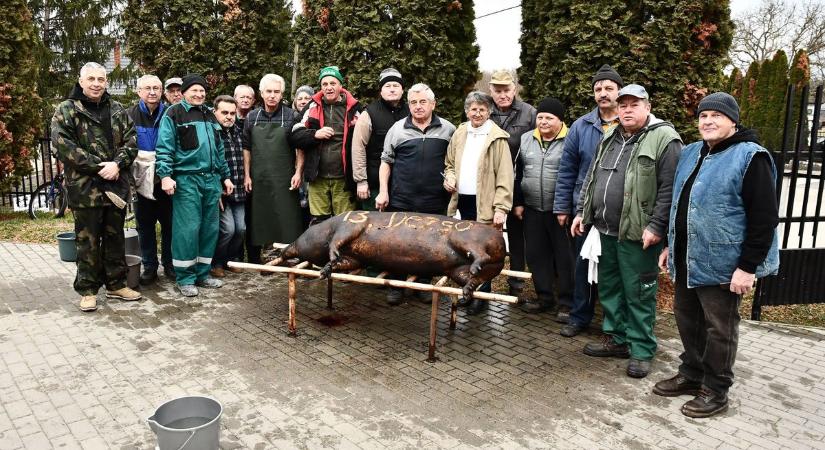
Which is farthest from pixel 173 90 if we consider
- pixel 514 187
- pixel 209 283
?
pixel 514 187

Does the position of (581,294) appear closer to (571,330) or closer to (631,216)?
(571,330)

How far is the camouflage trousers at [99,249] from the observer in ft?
18.6

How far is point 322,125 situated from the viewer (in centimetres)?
645

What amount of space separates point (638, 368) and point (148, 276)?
5.17 m

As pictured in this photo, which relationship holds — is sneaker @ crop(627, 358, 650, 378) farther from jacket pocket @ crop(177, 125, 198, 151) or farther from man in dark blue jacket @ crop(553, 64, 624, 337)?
jacket pocket @ crop(177, 125, 198, 151)

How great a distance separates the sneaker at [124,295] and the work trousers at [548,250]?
3968mm

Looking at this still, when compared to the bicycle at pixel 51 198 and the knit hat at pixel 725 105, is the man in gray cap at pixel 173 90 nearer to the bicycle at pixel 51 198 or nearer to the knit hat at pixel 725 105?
the bicycle at pixel 51 198

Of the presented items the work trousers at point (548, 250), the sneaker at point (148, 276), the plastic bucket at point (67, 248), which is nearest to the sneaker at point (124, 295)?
the sneaker at point (148, 276)

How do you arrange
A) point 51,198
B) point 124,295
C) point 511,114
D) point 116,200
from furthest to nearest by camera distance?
point 51,198 → point 124,295 → point 511,114 → point 116,200

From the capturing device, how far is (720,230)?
374cm

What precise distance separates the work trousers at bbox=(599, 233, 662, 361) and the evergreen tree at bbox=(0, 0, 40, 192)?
9.77 meters

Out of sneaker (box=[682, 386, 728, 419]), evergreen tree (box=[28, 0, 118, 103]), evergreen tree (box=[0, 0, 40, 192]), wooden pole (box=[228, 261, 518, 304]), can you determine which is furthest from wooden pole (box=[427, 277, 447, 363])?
evergreen tree (box=[28, 0, 118, 103])

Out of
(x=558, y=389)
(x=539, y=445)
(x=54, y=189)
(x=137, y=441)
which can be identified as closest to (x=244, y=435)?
(x=137, y=441)

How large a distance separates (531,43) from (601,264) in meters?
3.42
